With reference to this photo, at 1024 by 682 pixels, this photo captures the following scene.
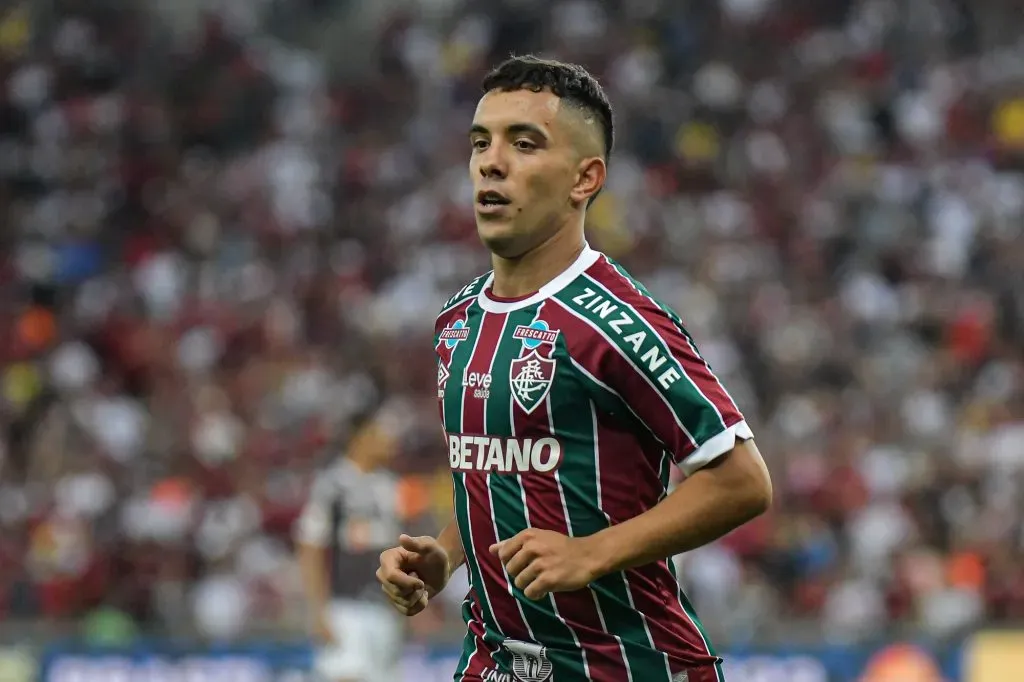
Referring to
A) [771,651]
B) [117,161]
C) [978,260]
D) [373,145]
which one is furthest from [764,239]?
[117,161]

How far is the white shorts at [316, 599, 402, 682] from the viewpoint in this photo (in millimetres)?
9453

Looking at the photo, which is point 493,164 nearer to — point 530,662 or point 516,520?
point 516,520

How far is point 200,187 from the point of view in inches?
675

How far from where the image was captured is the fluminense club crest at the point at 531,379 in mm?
3709

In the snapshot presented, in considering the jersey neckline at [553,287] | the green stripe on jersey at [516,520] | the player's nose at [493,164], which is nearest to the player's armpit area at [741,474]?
the green stripe on jersey at [516,520]

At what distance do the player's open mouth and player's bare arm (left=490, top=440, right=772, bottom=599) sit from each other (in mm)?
816

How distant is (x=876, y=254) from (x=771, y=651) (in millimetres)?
5970

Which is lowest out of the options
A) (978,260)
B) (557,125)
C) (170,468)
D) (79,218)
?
(557,125)

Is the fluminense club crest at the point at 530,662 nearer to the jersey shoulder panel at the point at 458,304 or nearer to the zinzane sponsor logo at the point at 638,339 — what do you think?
the zinzane sponsor logo at the point at 638,339

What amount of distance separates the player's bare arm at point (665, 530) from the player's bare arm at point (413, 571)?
38 centimetres

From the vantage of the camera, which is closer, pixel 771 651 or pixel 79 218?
pixel 771 651

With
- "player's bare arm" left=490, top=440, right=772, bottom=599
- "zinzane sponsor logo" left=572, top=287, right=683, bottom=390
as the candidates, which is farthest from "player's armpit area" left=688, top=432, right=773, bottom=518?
"zinzane sponsor logo" left=572, top=287, right=683, bottom=390

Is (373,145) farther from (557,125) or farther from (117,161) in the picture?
(557,125)

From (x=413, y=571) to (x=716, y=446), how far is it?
89 centimetres
